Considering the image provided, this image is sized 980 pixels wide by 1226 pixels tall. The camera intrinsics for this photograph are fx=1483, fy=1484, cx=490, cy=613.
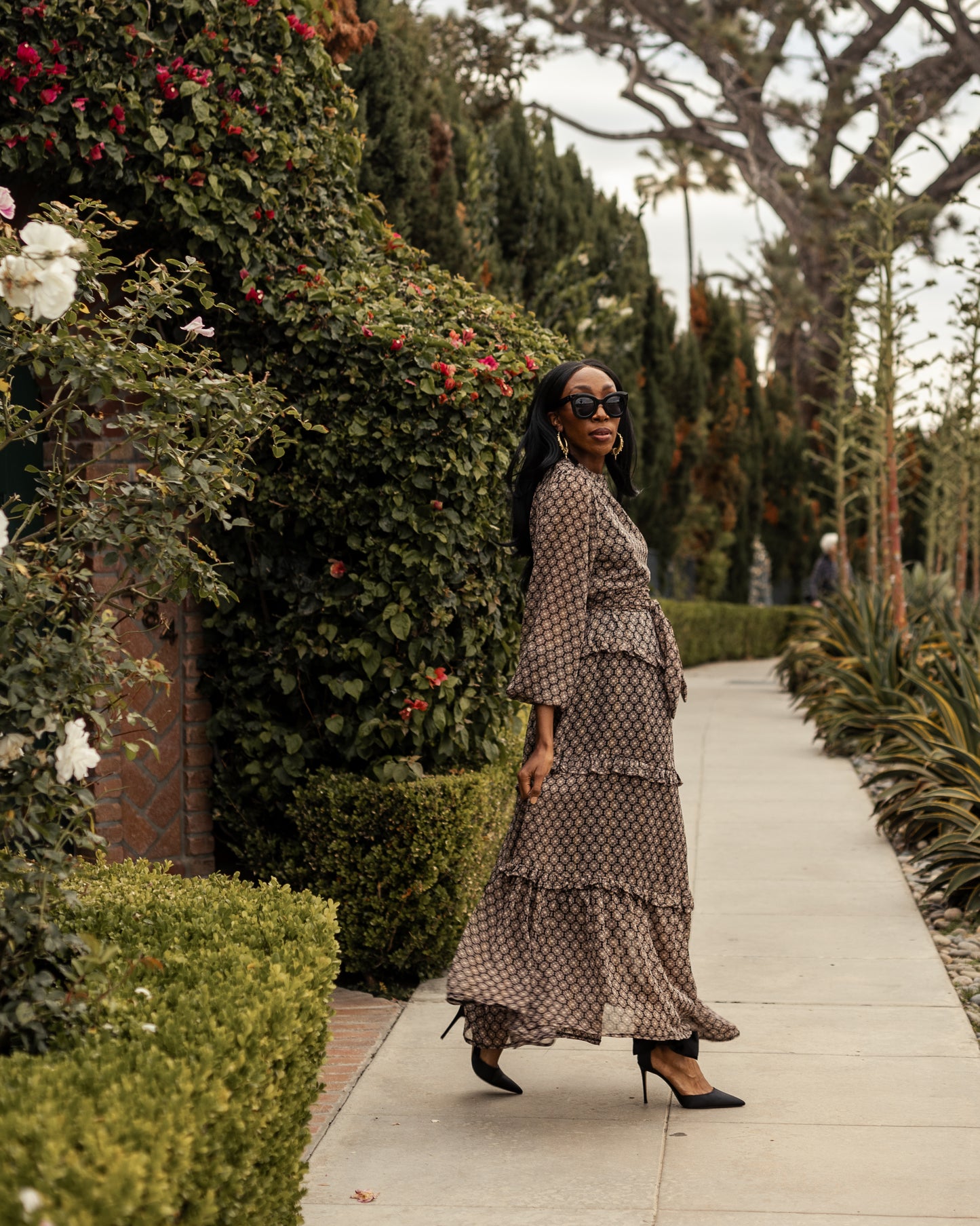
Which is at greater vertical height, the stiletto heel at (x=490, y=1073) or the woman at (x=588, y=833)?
the woman at (x=588, y=833)

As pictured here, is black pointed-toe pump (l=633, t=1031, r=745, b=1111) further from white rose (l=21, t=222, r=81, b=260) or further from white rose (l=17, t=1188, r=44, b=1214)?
white rose (l=21, t=222, r=81, b=260)

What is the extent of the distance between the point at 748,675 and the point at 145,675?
17641 millimetres

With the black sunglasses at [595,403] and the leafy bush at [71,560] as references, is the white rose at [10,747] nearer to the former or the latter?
the leafy bush at [71,560]

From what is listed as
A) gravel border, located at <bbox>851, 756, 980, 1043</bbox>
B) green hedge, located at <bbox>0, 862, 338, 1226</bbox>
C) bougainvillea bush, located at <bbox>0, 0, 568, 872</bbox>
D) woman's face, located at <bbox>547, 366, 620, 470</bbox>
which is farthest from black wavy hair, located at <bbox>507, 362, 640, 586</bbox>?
gravel border, located at <bbox>851, 756, 980, 1043</bbox>

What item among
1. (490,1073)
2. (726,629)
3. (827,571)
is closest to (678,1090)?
(490,1073)

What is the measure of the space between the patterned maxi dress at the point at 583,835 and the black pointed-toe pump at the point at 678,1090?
0.20 ft

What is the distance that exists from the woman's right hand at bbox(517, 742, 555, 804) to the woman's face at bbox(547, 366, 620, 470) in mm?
847

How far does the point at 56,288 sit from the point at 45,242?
3.4 inches

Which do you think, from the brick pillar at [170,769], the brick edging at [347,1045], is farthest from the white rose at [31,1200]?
the brick pillar at [170,769]

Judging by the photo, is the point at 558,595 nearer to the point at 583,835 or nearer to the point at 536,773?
the point at 536,773

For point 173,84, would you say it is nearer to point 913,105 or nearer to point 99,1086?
point 99,1086

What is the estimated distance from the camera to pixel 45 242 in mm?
2762

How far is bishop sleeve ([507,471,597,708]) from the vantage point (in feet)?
13.0

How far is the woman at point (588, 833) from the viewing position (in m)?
3.92
